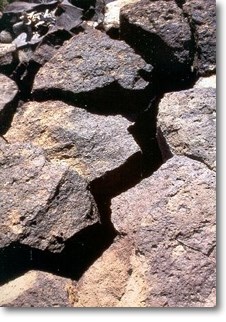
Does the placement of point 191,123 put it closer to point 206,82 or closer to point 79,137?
point 206,82

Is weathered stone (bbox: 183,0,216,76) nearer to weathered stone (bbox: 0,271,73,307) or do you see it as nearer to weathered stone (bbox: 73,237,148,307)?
weathered stone (bbox: 73,237,148,307)

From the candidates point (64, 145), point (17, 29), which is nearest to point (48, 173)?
point (64, 145)

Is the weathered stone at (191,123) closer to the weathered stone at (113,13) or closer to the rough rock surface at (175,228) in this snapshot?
the rough rock surface at (175,228)

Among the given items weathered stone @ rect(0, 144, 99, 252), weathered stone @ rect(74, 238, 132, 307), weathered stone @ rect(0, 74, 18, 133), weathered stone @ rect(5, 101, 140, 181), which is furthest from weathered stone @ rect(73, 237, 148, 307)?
weathered stone @ rect(0, 74, 18, 133)

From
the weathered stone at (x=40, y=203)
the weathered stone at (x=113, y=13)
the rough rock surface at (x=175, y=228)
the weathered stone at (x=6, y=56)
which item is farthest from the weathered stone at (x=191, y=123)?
the weathered stone at (x=6, y=56)

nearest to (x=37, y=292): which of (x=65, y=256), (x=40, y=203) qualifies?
(x=65, y=256)

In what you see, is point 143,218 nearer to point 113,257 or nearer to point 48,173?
point 113,257
